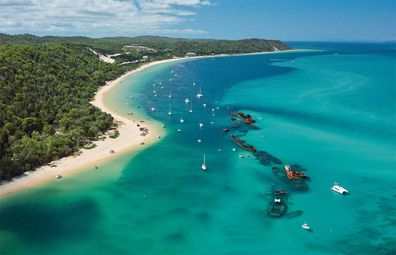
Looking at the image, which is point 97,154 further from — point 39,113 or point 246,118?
point 246,118

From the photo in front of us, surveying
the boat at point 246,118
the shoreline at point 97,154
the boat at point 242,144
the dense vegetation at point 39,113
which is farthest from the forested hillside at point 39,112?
the boat at point 246,118

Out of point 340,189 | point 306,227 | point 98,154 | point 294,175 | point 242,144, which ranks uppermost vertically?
point 242,144

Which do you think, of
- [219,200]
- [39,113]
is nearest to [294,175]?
[219,200]

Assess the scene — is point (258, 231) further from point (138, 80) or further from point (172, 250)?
point (138, 80)

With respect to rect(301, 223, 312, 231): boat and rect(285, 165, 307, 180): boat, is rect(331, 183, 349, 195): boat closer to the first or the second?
rect(285, 165, 307, 180): boat

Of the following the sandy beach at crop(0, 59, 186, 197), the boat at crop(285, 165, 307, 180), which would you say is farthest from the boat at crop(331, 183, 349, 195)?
the sandy beach at crop(0, 59, 186, 197)

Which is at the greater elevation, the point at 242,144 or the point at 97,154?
the point at 242,144
